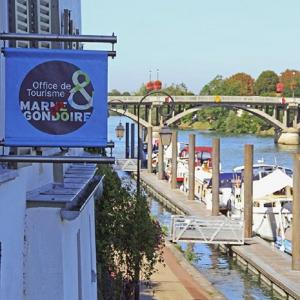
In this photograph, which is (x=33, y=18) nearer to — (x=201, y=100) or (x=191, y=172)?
(x=191, y=172)

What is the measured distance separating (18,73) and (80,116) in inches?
22.0

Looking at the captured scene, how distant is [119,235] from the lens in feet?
50.1

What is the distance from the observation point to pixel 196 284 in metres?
21.2

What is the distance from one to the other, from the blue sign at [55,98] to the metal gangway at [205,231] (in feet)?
71.7

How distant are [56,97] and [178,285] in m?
15.0

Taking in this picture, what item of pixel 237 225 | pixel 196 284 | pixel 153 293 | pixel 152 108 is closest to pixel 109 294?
pixel 153 293

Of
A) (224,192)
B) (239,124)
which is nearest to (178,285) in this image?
(224,192)

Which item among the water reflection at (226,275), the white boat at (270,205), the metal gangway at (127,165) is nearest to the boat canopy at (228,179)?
the white boat at (270,205)

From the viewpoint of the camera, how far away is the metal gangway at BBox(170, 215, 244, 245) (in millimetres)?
28234

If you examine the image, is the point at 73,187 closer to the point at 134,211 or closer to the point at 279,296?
the point at 134,211

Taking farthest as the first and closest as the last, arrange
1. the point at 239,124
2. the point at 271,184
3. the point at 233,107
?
the point at 239,124
the point at 233,107
the point at 271,184

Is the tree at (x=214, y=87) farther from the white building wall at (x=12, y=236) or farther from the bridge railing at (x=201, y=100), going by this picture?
the white building wall at (x=12, y=236)

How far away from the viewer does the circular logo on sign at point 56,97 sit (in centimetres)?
635

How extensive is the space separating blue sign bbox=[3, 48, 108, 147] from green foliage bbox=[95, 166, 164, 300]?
8.16 meters
